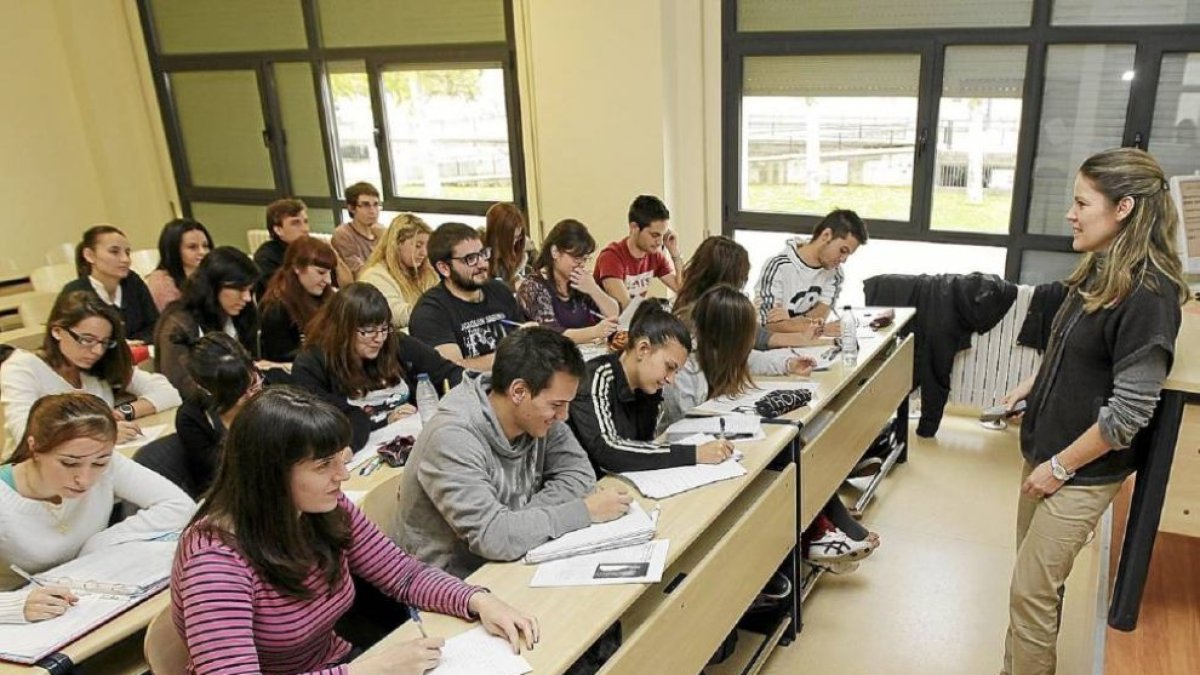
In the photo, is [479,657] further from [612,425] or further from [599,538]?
[612,425]

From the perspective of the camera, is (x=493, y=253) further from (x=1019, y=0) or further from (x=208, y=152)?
(x=208, y=152)

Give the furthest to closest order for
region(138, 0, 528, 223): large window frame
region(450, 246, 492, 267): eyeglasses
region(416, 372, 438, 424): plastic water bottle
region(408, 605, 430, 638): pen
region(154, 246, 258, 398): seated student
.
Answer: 1. region(138, 0, 528, 223): large window frame
2. region(154, 246, 258, 398): seated student
3. region(450, 246, 492, 267): eyeglasses
4. region(416, 372, 438, 424): plastic water bottle
5. region(408, 605, 430, 638): pen

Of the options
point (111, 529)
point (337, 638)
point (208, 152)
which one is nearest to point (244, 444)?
point (337, 638)

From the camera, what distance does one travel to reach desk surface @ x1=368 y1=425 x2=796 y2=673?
153 centimetres

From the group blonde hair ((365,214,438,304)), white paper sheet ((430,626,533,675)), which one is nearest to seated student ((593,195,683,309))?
blonde hair ((365,214,438,304))

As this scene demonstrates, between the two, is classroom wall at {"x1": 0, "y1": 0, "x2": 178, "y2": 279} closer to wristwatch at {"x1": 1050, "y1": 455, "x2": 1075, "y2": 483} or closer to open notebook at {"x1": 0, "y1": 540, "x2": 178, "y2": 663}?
open notebook at {"x1": 0, "y1": 540, "x2": 178, "y2": 663}

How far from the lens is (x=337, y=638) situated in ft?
5.60

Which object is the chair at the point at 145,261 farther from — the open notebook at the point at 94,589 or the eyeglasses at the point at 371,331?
the open notebook at the point at 94,589

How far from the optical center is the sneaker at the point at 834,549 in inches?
115

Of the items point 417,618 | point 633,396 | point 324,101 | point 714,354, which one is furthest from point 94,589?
point 324,101

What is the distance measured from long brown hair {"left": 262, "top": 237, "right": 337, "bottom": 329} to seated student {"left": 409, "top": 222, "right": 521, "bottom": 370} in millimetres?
630

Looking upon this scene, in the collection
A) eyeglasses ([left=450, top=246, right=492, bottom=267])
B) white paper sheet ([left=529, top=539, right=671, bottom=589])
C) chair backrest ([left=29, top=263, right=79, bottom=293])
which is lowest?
white paper sheet ([left=529, top=539, right=671, bottom=589])

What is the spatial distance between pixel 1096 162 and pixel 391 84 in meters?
4.80

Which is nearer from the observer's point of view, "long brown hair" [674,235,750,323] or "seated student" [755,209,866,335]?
"long brown hair" [674,235,750,323]
